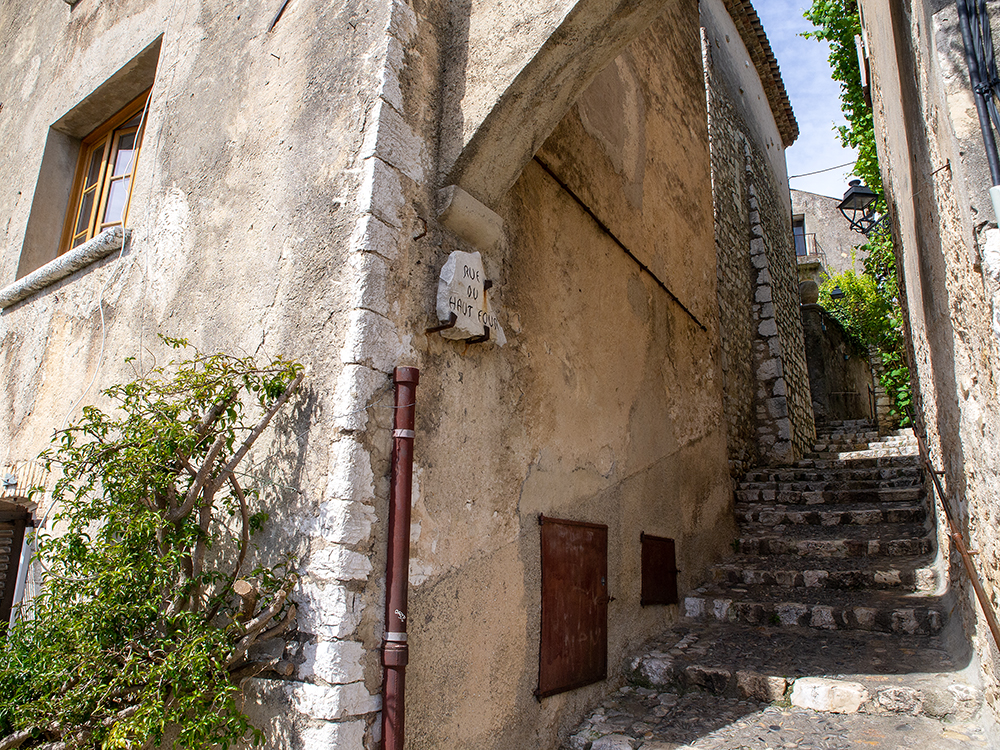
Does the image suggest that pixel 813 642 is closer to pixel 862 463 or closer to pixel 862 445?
pixel 862 463

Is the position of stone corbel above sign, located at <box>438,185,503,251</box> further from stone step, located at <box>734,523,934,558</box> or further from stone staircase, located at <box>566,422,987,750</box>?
stone step, located at <box>734,523,934,558</box>

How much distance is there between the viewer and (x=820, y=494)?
610 centimetres

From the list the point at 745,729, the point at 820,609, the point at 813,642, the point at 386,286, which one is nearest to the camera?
the point at 386,286

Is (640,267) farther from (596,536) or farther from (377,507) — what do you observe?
(377,507)

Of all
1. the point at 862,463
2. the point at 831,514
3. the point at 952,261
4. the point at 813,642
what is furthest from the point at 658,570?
the point at 862,463

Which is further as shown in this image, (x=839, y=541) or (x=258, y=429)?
(x=839, y=541)

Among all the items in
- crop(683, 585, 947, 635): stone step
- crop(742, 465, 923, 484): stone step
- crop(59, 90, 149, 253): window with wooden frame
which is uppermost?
crop(59, 90, 149, 253): window with wooden frame

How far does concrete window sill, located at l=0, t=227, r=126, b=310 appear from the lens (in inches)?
150

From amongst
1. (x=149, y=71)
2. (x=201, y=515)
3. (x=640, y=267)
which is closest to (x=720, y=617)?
(x=640, y=267)

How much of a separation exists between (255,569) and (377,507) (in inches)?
19.3

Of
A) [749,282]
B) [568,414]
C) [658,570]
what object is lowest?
[658,570]

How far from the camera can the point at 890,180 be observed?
201 inches

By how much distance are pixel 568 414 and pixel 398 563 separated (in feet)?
4.98

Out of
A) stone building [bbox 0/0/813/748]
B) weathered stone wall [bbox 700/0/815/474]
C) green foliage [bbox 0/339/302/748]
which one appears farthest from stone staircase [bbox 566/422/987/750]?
green foliage [bbox 0/339/302/748]
